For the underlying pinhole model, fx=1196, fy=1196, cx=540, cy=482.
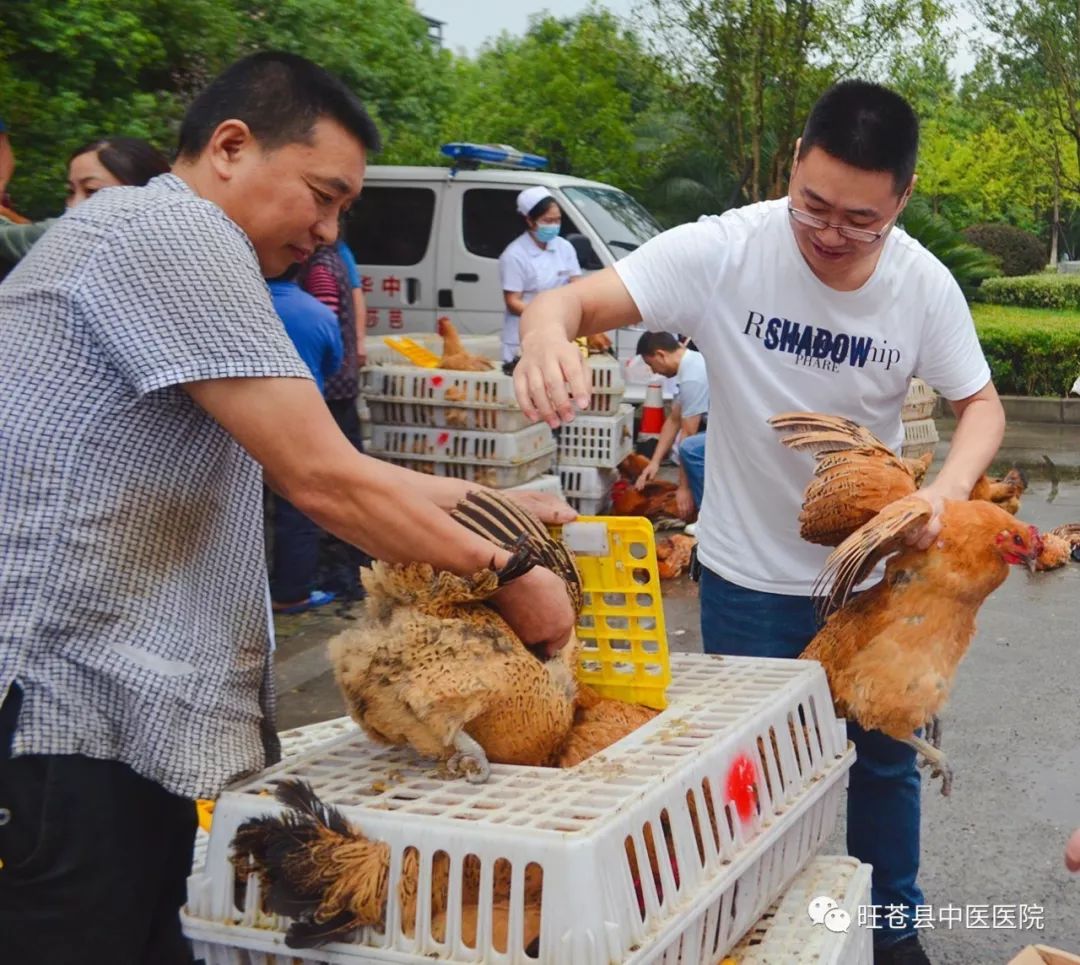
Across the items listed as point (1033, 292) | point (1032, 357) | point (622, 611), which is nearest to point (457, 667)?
point (622, 611)

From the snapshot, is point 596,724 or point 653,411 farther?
point 653,411

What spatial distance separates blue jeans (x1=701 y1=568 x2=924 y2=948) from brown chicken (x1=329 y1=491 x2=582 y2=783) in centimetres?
95

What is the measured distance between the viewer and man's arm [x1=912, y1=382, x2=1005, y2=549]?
2793 millimetres

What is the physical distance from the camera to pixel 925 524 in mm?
2619

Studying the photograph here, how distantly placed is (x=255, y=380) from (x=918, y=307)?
1.78 metres

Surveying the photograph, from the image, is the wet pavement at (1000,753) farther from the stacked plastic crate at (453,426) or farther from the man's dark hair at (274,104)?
the man's dark hair at (274,104)

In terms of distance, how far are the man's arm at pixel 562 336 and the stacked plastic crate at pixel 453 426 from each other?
363 centimetres

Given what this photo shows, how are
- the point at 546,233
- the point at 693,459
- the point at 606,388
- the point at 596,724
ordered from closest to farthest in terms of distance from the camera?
the point at 596,724
the point at 693,459
the point at 606,388
the point at 546,233

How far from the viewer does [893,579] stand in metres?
2.78

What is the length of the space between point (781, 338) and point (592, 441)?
4.76m

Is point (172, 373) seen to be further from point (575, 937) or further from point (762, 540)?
point (762, 540)

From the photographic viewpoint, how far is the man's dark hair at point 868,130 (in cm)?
265

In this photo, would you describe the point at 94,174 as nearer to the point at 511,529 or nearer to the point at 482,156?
the point at 511,529

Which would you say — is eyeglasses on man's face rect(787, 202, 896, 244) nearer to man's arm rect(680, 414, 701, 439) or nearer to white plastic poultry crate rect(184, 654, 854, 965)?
white plastic poultry crate rect(184, 654, 854, 965)
